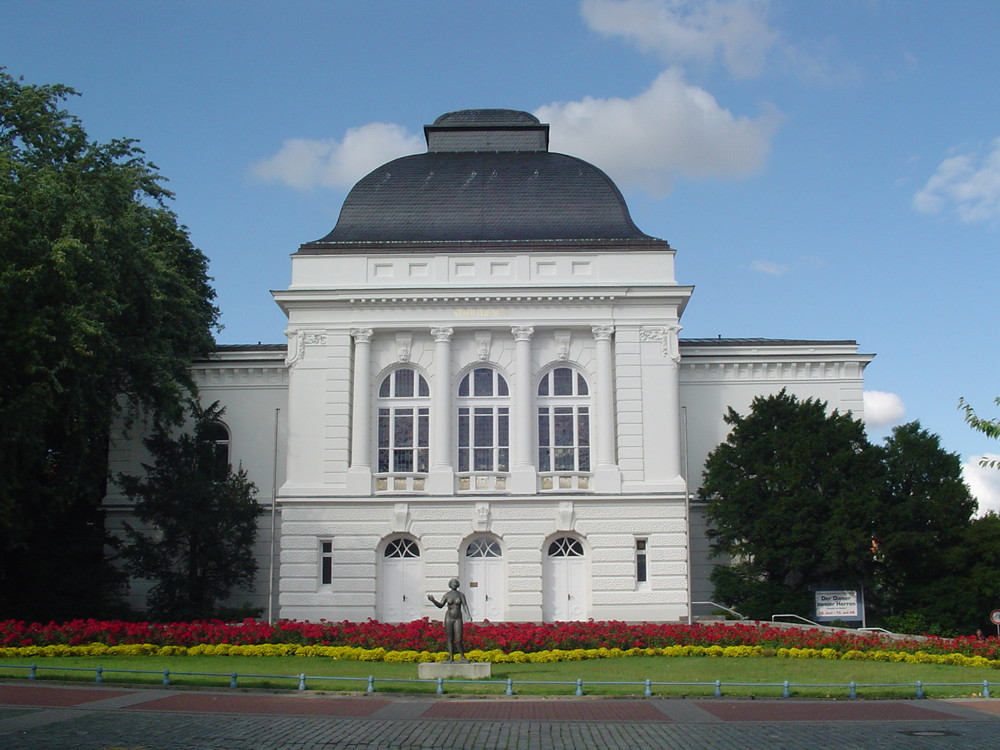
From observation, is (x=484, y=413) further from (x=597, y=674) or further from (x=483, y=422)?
(x=597, y=674)

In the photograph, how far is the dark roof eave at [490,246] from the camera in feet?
130

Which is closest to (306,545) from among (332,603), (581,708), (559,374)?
(332,603)

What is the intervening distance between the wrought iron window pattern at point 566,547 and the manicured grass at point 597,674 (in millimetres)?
10454

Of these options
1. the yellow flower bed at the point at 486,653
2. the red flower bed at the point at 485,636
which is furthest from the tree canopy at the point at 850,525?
the yellow flower bed at the point at 486,653

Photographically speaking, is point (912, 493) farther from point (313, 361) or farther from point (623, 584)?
point (313, 361)

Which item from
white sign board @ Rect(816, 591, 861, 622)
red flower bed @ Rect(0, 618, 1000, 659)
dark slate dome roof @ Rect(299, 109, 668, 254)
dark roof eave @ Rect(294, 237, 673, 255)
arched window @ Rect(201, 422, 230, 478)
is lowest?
red flower bed @ Rect(0, 618, 1000, 659)

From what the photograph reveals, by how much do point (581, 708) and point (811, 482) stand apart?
19574 mm

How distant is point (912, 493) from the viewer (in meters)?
36.7

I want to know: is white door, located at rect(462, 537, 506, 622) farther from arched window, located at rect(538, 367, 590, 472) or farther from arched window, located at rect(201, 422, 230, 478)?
arched window, located at rect(201, 422, 230, 478)

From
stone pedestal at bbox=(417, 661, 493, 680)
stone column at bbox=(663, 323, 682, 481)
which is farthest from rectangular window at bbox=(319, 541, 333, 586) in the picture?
stone pedestal at bbox=(417, 661, 493, 680)

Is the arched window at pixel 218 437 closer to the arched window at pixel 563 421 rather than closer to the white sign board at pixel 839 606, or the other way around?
the arched window at pixel 563 421

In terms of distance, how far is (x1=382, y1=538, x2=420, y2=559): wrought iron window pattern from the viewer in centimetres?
3853

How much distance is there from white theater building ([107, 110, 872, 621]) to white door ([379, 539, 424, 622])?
0.07 metres

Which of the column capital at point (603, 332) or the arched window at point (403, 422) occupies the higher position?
Result: the column capital at point (603, 332)
